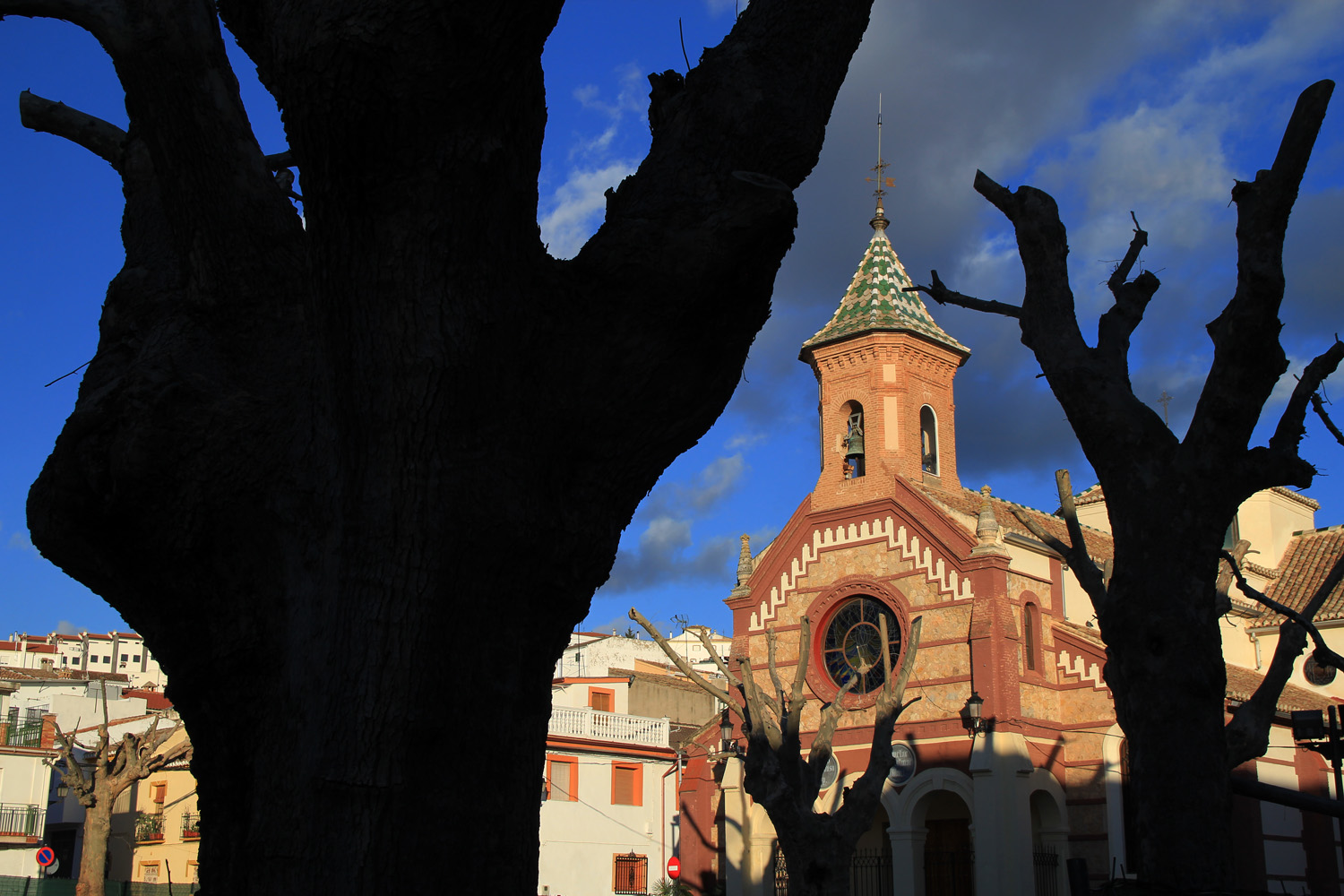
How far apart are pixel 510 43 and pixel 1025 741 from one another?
73.6ft

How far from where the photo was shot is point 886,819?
25.4 metres

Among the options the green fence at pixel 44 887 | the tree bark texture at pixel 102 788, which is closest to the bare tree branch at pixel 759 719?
the green fence at pixel 44 887

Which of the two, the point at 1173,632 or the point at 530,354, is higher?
the point at 530,354

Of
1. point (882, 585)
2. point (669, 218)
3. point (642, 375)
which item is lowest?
point (642, 375)

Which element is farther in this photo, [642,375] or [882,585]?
[882,585]

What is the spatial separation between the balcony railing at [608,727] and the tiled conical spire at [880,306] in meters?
11.5

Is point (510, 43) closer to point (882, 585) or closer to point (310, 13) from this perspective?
point (310, 13)

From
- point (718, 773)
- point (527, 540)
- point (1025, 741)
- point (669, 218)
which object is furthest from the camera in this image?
point (718, 773)

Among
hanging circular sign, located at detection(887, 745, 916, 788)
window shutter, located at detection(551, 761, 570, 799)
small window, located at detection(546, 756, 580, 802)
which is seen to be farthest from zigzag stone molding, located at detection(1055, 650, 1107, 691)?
window shutter, located at detection(551, 761, 570, 799)

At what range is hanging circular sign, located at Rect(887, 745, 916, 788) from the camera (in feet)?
78.9

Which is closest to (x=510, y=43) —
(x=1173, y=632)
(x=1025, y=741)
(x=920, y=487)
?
(x=1173, y=632)

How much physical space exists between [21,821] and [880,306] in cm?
2538

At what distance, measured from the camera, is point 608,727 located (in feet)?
107

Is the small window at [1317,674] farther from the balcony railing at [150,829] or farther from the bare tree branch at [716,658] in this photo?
the balcony railing at [150,829]
